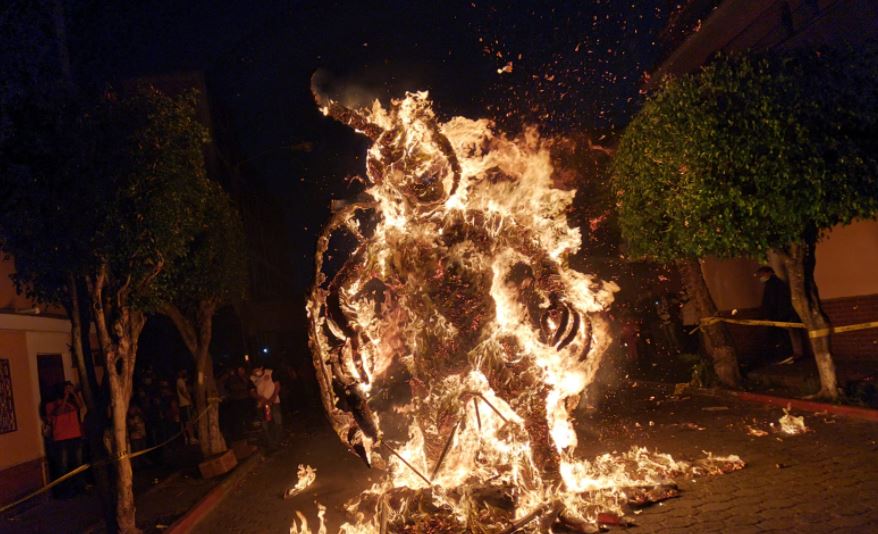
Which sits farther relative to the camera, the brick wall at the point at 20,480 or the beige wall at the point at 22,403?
the beige wall at the point at 22,403

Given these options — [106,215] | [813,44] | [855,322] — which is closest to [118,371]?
[106,215]

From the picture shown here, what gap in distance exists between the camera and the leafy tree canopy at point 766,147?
9.07 meters

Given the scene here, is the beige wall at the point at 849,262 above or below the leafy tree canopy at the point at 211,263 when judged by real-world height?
below

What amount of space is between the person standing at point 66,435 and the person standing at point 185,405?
15.4 ft

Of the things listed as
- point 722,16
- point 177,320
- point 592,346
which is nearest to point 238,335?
point 177,320

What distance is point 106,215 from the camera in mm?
7941

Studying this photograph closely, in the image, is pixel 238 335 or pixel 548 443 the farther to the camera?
pixel 238 335

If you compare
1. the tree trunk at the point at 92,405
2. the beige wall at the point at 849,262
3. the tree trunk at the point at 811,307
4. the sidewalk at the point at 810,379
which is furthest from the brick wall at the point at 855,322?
the tree trunk at the point at 92,405

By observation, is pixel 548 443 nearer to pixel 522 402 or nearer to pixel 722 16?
pixel 522 402

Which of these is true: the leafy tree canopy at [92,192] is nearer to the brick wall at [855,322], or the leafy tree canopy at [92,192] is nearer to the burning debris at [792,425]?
the burning debris at [792,425]

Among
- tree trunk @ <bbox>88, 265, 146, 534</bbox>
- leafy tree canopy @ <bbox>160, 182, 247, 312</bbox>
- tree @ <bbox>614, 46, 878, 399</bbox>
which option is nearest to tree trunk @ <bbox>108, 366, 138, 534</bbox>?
tree trunk @ <bbox>88, 265, 146, 534</bbox>

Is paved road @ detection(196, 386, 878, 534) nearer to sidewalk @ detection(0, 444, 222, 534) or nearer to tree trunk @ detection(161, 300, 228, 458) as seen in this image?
sidewalk @ detection(0, 444, 222, 534)

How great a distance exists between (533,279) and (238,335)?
24.7m

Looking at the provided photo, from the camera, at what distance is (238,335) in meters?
30.3
